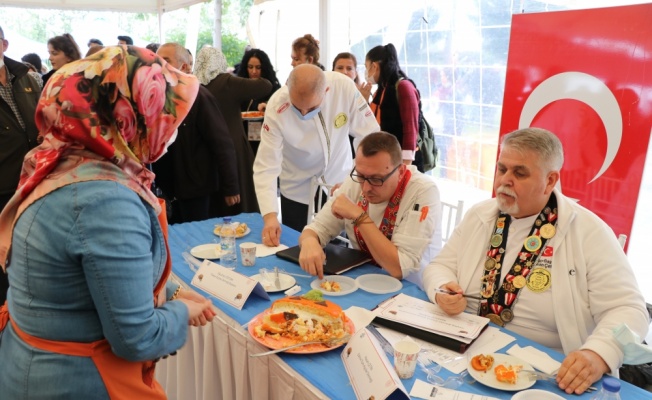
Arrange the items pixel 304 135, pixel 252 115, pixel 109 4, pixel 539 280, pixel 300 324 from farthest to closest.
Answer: pixel 109 4
pixel 252 115
pixel 304 135
pixel 539 280
pixel 300 324

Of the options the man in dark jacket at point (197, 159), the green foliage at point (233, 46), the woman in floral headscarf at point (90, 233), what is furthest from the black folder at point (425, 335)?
the green foliage at point (233, 46)

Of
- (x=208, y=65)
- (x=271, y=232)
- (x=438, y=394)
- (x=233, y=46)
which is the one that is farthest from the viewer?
(x=233, y=46)

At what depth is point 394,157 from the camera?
6.31 feet

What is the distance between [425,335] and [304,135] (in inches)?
66.8

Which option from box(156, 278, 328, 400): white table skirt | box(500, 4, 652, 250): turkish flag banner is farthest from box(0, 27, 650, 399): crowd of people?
box(500, 4, 652, 250): turkish flag banner

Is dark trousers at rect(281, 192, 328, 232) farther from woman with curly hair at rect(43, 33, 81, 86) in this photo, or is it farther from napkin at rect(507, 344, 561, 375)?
woman with curly hair at rect(43, 33, 81, 86)

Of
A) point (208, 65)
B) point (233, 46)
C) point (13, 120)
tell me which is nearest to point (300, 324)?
point (13, 120)

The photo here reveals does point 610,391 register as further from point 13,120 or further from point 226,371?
point 13,120

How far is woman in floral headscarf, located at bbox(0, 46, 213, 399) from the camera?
3.09 feet

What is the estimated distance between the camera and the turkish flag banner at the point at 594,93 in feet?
7.18

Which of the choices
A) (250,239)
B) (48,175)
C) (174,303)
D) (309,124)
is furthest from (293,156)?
(48,175)

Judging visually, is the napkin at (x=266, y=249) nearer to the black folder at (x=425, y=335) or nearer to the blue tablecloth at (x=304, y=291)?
the blue tablecloth at (x=304, y=291)

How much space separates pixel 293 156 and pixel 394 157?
1.13 meters

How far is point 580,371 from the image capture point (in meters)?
1.21
